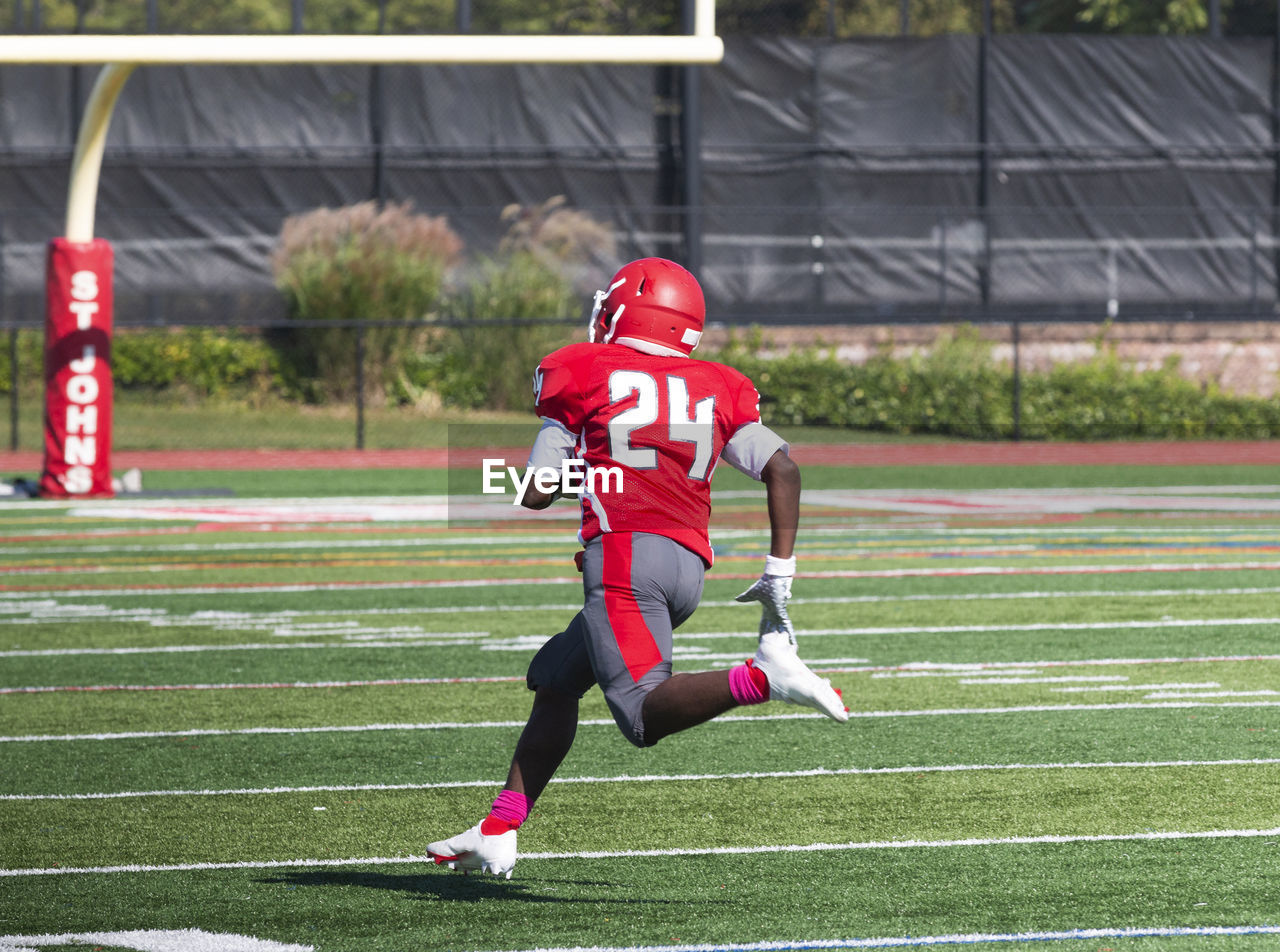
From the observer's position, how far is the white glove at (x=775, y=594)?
179 inches

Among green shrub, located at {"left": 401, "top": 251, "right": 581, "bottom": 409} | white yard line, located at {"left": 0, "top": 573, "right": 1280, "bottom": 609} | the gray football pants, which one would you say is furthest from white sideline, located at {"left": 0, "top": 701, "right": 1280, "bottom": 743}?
green shrub, located at {"left": 401, "top": 251, "right": 581, "bottom": 409}

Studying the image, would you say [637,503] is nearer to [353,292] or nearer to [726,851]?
[726,851]

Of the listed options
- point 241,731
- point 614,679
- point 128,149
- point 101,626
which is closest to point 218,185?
point 128,149

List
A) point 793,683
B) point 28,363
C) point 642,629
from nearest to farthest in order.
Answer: point 793,683 → point 642,629 → point 28,363

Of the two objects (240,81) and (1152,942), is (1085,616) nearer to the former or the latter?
(1152,942)

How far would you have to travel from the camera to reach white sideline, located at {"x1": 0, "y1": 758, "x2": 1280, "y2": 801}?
A: 6.25m

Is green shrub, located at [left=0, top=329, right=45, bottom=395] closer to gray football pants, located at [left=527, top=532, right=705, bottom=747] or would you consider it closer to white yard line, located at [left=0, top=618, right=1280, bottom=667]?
white yard line, located at [left=0, top=618, right=1280, bottom=667]

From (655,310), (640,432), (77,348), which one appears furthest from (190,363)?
(640,432)

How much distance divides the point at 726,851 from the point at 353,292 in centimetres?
2007

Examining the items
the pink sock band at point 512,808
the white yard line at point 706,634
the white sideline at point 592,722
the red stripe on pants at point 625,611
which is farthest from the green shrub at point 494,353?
the red stripe on pants at point 625,611

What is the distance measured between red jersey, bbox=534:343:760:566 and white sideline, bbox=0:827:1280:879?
1.05 meters

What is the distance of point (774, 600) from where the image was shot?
15.0ft

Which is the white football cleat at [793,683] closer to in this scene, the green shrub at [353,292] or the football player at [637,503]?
the football player at [637,503]

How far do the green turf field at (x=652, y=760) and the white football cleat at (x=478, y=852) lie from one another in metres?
0.13
